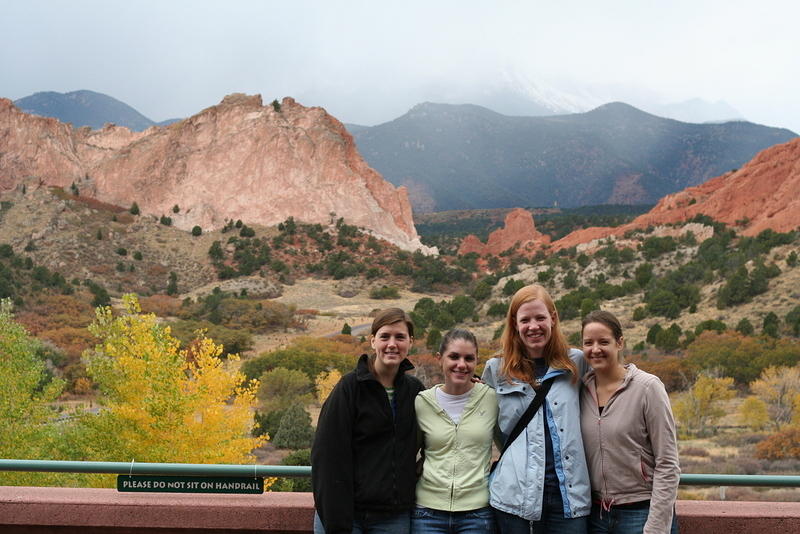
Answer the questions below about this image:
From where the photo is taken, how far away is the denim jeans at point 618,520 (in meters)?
2.67

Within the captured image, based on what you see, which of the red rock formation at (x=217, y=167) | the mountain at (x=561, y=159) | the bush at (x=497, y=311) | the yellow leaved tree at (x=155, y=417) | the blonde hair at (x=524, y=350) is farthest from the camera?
the mountain at (x=561, y=159)

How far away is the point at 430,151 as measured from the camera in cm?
19250

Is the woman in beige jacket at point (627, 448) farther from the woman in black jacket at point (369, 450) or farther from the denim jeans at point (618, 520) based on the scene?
the woman in black jacket at point (369, 450)

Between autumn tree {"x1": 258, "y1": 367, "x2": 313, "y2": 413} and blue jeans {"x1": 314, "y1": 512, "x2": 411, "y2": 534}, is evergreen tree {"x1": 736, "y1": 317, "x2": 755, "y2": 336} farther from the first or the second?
blue jeans {"x1": 314, "y1": 512, "x2": 411, "y2": 534}

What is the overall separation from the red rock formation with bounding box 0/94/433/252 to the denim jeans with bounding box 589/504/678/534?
66.4 metres

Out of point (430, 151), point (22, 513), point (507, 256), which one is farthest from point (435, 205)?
point (22, 513)

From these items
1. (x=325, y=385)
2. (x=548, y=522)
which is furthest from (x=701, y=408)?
(x=548, y=522)

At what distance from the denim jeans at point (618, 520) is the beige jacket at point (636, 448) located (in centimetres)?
5

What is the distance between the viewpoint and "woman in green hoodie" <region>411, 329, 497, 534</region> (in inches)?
108

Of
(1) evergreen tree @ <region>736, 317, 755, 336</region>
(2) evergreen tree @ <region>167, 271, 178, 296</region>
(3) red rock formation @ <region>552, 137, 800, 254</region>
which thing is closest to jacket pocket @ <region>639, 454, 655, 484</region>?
(1) evergreen tree @ <region>736, 317, 755, 336</region>

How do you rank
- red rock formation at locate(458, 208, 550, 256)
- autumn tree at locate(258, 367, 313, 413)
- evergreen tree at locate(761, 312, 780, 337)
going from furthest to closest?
1. red rock formation at locate(458, 208, 550, 256)
2. evergreen tree at locate(761, 312, 780, 337)
3. autumn tree at locate(258, 367, 313, 413)

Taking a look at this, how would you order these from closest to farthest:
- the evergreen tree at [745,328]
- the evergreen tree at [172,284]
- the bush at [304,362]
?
the bush at [304,362] → the evergreen tree at [745,328] → the evergreen tree at [172,284]

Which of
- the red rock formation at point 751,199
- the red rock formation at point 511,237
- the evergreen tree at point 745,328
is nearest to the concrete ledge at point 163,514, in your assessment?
the evergreen tree at point 745,328

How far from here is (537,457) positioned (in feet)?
8.79
